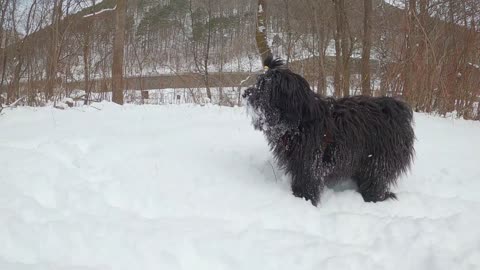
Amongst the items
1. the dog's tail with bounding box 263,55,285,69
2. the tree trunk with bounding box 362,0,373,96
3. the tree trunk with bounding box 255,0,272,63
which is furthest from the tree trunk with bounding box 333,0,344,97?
the dog's tail with bounding box 263,55,285,69

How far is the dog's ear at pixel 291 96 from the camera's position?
299cm

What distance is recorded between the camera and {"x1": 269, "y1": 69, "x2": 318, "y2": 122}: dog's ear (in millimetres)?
2986

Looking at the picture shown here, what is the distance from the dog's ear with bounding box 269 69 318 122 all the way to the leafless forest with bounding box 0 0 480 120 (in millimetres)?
2659

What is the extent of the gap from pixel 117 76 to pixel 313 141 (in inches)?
305

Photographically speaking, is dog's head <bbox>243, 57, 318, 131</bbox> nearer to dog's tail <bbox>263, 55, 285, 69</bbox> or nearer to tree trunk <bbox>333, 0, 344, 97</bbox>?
dog's tail <bbox>263, 55, 285, 69</bbox>

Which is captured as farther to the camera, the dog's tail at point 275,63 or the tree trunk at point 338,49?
the tree trunk at point 338,49

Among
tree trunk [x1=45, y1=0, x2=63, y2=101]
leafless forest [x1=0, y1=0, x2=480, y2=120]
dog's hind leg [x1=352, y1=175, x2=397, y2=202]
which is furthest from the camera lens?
tree trunk [x1=45, y1=0, x2=63, y2=101]

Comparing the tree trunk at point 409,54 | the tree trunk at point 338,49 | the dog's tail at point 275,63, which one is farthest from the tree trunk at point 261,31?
the dog's tail at point 275,63

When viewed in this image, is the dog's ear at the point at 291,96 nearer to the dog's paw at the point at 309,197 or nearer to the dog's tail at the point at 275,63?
the dog's tail at the point at 275,63

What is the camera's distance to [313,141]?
3.08 m

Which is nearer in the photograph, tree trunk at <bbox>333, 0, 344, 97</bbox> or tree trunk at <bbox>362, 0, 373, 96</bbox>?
tree trunk at <bbox>362, 0, 373, 96</bbox>

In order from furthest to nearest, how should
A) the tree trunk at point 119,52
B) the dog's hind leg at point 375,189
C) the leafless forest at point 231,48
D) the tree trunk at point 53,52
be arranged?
1. the tree trunk at point 53,52
2. the tree trunk at point 119,52
3. the leafless forest at point 231,48
4. the dog's hind leg at point 375,189

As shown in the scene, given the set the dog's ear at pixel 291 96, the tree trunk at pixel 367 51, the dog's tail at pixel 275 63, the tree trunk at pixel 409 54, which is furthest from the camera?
the tree trunk at pixel 367 51

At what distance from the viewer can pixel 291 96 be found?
9.82 feet
